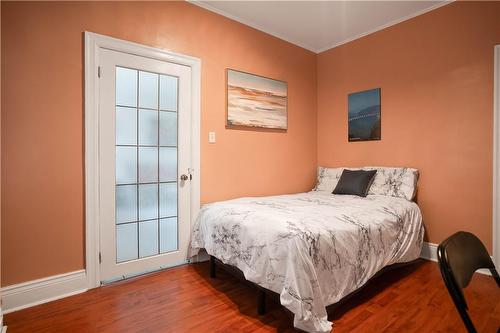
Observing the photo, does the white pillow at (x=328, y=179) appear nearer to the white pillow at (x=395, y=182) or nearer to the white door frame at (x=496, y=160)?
the white pillow at (x=395, y=182)

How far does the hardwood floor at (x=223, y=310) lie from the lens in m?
1.69

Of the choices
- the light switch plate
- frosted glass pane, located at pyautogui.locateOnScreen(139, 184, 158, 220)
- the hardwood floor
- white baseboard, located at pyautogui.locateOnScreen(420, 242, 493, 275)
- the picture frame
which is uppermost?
the picture frame

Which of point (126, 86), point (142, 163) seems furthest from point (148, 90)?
point (142, 163)

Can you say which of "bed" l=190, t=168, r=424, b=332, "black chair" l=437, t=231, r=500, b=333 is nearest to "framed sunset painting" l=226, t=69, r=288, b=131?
"bed" l=190, t=168, r=424, b=332

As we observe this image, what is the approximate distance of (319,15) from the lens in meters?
3.06

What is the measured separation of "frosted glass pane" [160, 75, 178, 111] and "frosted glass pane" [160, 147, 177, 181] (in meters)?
0.43

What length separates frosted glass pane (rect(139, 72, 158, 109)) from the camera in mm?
2467

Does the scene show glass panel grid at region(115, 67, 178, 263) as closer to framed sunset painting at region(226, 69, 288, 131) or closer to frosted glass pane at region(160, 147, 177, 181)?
frosted glass pane at region(160, 147, 177, 181)

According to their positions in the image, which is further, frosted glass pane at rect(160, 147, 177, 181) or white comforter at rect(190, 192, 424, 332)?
frosted glass pane at rect(160, 147, 177, 181)

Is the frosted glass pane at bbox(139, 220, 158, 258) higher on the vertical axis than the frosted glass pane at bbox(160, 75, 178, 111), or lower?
lower

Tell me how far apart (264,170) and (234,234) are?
1.45 m

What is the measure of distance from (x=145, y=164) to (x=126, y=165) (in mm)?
168

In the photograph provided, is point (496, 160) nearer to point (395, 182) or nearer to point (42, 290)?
point (395, 182)

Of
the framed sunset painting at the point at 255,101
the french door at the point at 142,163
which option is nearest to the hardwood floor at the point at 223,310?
the french door at the point at 142,163
